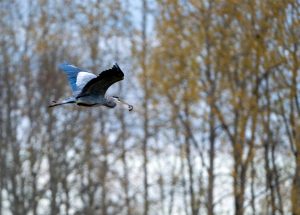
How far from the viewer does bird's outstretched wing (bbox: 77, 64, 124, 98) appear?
27.0 feet

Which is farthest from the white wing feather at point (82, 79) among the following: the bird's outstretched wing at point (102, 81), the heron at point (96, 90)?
the bird's outstretched wing at point (102, 81)

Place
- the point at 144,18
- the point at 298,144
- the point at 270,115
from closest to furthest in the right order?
1. the point at 298,144
2. the point at 270,115
3. the point at 144,18

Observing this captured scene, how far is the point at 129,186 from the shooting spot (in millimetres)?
22281

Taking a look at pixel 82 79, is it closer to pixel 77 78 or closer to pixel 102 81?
pixel 77 78

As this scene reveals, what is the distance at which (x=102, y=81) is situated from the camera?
27.8 feet

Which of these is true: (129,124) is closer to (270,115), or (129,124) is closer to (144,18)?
(144,18)

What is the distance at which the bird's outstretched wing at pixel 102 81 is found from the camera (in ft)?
27.0

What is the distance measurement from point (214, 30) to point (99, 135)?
766 cm

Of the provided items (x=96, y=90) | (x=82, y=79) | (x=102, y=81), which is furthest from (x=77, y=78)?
(x=102, y=81)

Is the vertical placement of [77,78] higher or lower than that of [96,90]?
higher

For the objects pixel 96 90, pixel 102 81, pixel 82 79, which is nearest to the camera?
pixel 102 81

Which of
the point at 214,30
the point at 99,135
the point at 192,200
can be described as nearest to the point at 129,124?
the point at 99,135

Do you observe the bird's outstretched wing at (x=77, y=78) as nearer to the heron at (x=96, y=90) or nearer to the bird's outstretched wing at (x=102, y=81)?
the heron at (x=96, y=90)

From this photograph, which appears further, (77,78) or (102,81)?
(77,78)
